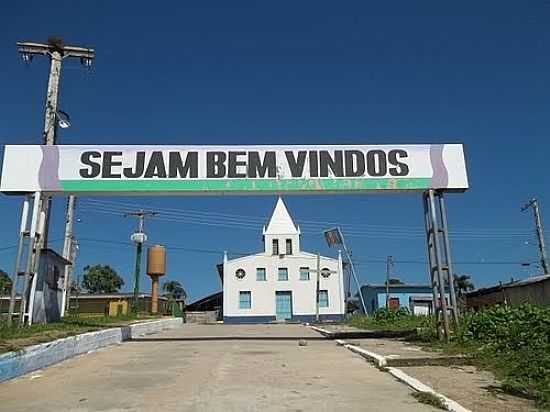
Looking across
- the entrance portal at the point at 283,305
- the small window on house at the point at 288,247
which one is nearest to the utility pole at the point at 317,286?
the entrance portal at the point at 283,305

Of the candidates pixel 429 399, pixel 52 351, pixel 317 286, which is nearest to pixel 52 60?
pixel 52 351

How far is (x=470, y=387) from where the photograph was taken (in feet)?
25.8

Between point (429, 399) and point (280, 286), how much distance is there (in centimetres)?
5072

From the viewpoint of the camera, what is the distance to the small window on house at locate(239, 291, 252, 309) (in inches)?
2231

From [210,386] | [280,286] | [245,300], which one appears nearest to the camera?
[210,386]

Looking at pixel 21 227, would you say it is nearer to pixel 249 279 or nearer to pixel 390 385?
pixel 390 385

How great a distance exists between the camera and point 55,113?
2058 cm

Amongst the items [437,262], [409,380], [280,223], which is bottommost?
[409,380]

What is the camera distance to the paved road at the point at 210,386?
6.68 metres

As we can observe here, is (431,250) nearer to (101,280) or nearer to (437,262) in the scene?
(437,262)

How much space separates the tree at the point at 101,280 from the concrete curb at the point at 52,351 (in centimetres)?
8949

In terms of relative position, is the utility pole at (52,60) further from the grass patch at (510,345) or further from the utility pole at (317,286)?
the utility pole at (317,286)

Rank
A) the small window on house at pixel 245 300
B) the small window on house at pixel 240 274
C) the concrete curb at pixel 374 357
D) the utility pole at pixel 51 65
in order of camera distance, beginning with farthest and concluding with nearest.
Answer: the small window on house at pixel 240 274
the small window on house at pixel 245 300
the utility pole at pixel 51 65
the concrete curb at pixel 374 357

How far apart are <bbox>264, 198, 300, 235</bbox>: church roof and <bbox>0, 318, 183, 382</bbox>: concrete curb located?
39.9m
